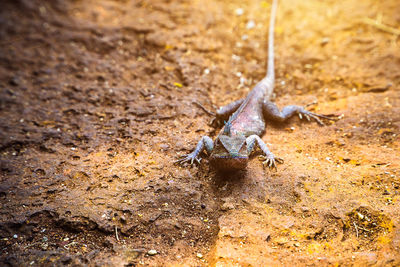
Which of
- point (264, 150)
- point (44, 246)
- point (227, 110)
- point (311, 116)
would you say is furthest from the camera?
point (227, 110)

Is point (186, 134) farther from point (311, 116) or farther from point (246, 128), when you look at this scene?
point (311, 116)

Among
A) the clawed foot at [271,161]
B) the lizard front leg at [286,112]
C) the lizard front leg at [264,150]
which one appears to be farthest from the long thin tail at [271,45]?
the clawed foot at [271,161]

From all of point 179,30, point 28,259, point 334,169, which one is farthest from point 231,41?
point 28,259

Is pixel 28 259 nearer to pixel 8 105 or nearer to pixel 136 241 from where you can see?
pixel 136 241

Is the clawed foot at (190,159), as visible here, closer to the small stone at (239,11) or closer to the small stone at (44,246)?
the small stone at (44,246)

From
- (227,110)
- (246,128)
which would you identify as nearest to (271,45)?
(227,110)

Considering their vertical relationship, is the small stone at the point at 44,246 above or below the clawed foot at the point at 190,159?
below
